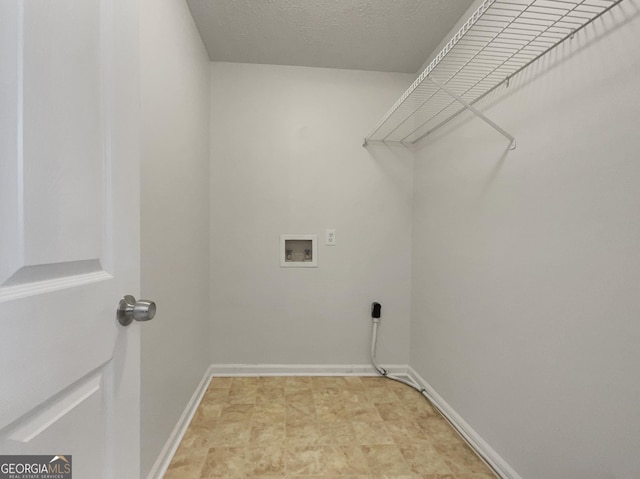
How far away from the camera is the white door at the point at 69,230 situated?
0.36 meters

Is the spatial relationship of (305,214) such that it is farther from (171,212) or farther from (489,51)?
(489,51)

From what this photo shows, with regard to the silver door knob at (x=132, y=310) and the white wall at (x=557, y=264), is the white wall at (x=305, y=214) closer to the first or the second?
the white wall at (x=557, y=264)

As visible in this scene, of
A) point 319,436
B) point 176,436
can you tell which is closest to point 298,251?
point 319,436

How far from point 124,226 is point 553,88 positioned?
4.81 ft

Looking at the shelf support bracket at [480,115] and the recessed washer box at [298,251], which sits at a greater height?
the shelf support bracket at [480,115]

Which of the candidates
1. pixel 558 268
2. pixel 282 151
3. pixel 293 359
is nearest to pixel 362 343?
pixel 293 359

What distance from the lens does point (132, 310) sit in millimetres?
582

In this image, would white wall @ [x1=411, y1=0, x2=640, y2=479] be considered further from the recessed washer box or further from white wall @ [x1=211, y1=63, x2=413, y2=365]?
the recessed washer box

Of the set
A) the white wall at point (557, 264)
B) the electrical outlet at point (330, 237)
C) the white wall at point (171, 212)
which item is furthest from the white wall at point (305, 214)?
the white wall at point (557, 264)

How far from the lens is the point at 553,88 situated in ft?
3.29

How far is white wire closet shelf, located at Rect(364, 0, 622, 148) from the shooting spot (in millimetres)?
890

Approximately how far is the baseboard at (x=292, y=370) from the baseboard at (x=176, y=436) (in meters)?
0.18

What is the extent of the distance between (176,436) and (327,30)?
2.43m

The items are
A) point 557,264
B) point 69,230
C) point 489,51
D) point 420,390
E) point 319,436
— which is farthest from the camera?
point 420,390
